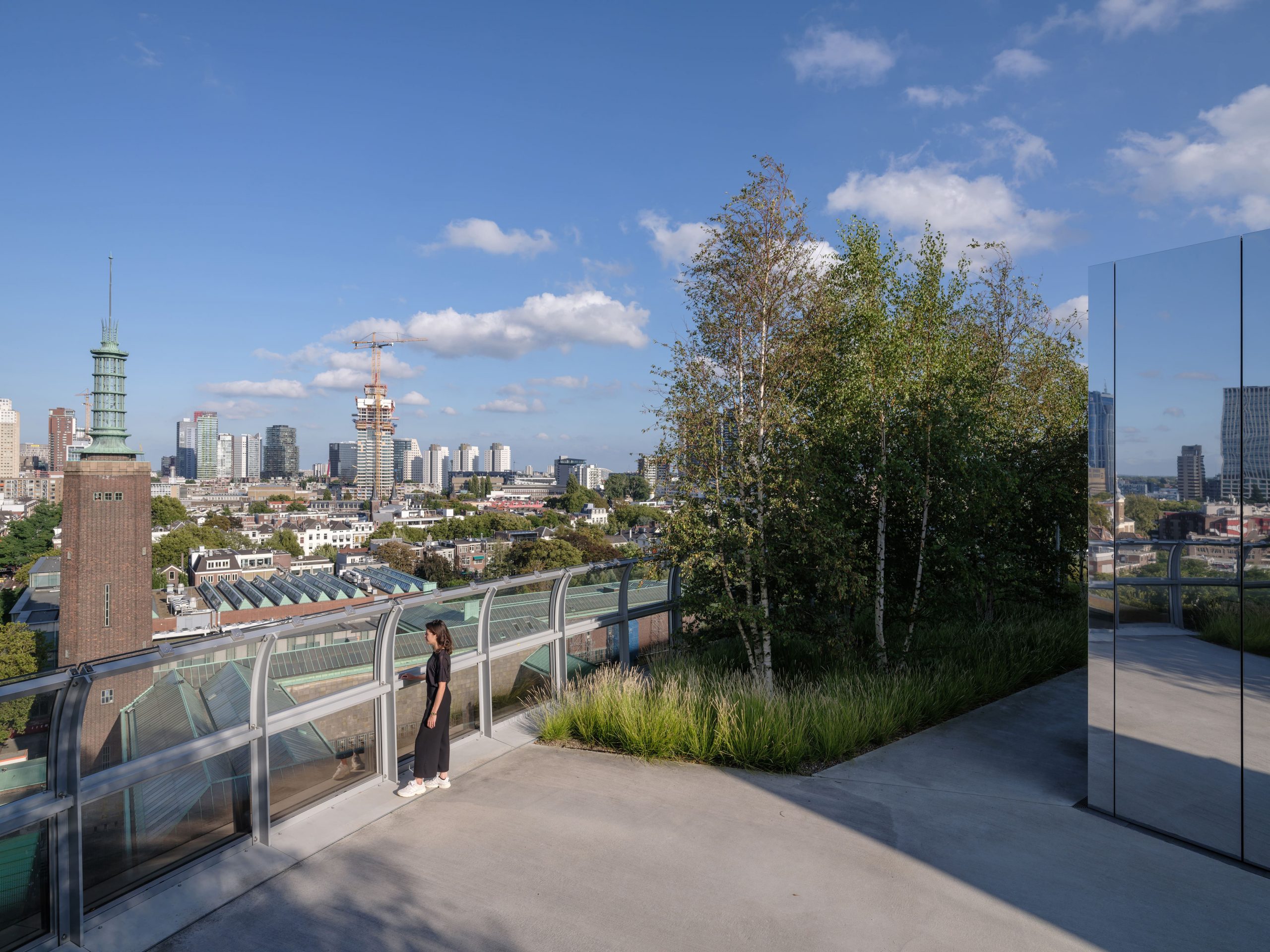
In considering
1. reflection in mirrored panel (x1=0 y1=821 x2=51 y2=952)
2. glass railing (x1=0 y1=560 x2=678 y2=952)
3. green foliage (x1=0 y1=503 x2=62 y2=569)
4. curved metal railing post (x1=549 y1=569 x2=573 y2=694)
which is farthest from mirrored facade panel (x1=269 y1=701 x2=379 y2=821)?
green foliage (x1=0 y1=503 x2=62 y2=569)

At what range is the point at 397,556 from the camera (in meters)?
94.3

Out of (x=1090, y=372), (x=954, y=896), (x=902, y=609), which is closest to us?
(x=954, y=896)

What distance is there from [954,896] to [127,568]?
219 feet

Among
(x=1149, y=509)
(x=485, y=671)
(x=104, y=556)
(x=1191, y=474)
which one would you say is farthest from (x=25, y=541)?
(x=1191, y=474)

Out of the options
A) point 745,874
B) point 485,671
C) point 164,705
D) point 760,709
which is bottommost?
point 745,874

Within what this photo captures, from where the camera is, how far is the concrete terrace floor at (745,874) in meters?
3.36

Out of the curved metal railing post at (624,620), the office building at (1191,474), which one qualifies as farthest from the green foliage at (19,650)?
the office building at (1191,474)

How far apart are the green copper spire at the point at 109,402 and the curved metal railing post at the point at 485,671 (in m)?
67.4

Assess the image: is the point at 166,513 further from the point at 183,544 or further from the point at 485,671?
the point at 485,671

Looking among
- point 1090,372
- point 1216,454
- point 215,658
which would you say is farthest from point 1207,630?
point 215,658

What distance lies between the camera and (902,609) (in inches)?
343

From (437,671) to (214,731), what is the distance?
1.41 metres

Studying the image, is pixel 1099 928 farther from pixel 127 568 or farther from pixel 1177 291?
pixel 127 568

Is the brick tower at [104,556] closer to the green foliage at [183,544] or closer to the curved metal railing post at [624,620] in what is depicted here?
the green foliage at [183,544]
